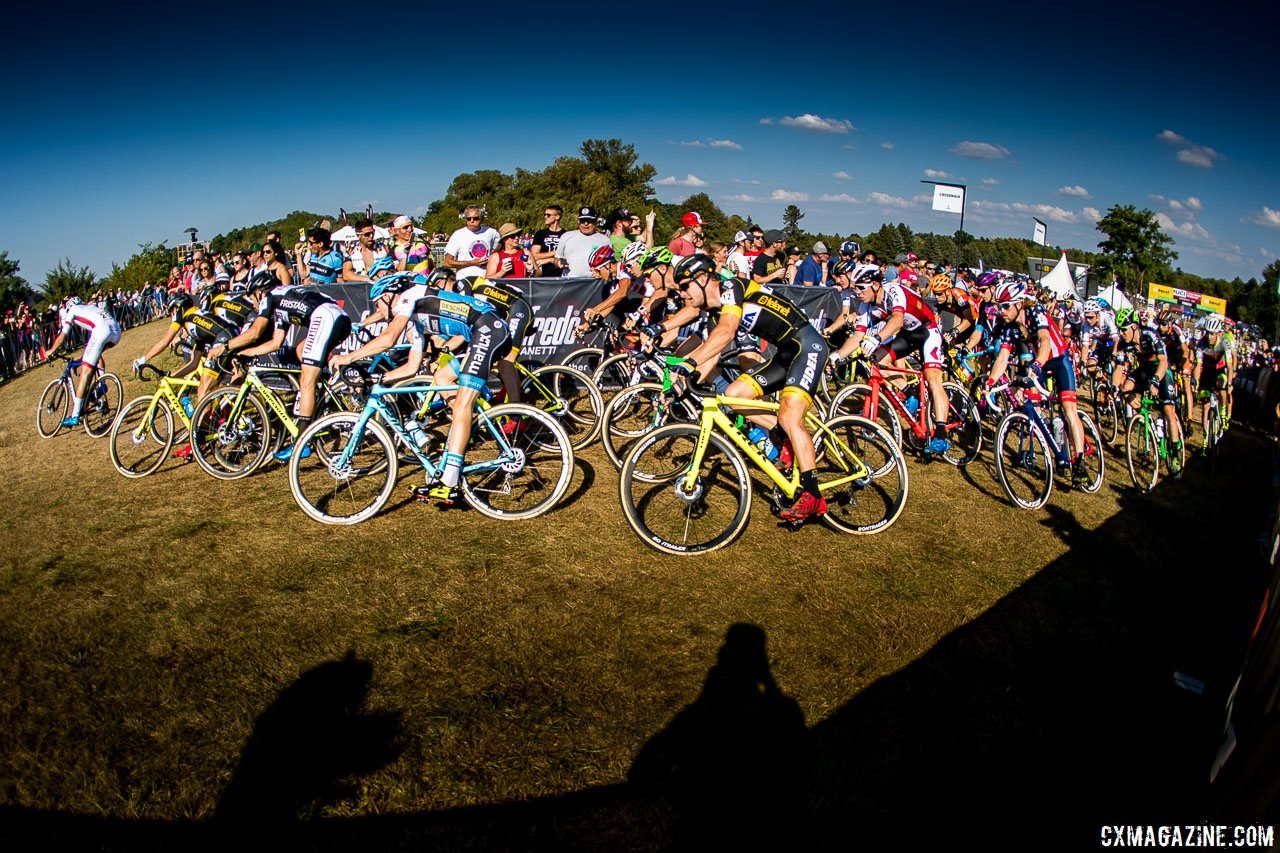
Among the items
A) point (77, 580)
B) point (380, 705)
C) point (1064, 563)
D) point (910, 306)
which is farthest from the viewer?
point (910, 306)

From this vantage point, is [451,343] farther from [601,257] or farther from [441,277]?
[601,257]

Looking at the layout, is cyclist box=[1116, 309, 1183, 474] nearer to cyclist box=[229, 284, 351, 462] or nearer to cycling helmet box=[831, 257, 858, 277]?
cycling helmet box=[831, 257, 858, 277]

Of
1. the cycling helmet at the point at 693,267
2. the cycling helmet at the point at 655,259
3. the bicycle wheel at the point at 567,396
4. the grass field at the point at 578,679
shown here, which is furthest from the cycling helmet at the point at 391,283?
the cycling helmet at the point at 693,267

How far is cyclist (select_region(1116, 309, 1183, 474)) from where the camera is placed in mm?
9195

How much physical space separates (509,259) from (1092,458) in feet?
29.7

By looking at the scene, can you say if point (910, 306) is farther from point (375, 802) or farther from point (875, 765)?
point (375, 802)

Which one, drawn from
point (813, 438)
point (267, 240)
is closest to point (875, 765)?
point (813, 438)

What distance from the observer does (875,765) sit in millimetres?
3439

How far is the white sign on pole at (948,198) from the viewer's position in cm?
2908

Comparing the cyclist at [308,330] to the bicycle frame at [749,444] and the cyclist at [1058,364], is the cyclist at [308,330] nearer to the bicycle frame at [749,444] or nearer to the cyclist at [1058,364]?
the bicycle frame at [749,444]

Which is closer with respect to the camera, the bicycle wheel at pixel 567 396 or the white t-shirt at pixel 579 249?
the bicycle wheel at pixel 567 396

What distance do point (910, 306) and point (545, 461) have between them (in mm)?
5022

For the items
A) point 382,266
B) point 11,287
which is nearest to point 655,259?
point 382,266

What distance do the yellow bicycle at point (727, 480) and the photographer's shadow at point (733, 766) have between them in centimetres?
170
